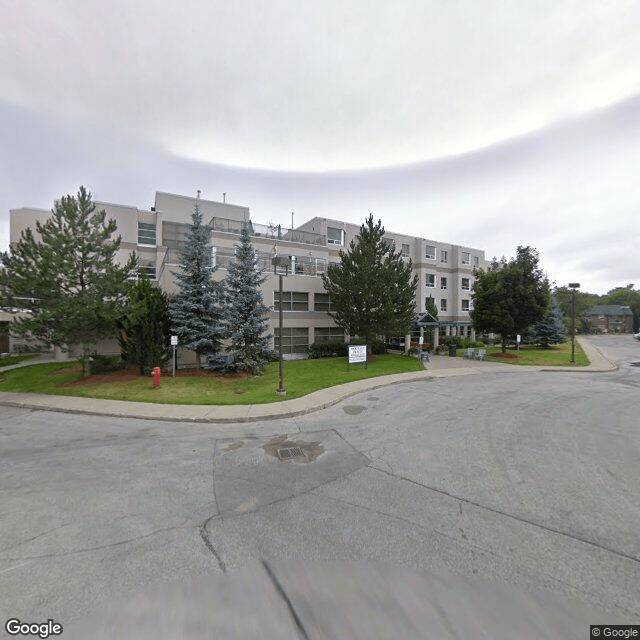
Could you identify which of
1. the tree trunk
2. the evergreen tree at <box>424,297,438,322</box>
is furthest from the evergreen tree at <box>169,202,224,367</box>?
the evergreen tree at <box>424,297,438,322</box>

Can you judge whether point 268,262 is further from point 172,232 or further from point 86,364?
point 172,232

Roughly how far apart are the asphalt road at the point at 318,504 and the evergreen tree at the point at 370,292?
39.7 ft

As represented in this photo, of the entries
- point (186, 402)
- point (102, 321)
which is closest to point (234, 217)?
point (102, 321)

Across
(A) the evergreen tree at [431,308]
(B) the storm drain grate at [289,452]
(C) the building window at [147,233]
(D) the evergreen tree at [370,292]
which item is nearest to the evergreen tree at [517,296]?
(A) the evergreen tree at [431,308]

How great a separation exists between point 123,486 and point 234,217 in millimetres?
30705

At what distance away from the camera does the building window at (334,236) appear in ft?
93.5

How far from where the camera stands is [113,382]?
13.5 metres

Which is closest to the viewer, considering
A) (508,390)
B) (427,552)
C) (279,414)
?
(427,552)

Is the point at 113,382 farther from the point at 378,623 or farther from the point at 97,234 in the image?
the point at 378,623

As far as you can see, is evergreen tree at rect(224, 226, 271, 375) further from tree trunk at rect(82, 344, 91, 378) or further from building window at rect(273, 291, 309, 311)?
tree trunk at rect(82, 344, 91, 378)

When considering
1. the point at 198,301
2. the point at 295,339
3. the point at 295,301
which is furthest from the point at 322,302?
the point at 198,301

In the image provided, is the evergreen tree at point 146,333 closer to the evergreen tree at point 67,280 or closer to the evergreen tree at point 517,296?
the evergreen tree at point 67,280

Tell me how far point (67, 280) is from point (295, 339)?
45.1ft

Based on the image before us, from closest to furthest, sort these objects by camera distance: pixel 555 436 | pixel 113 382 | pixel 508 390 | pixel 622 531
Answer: pixel 622 531
pixel 555 436
pixel 508 390
pixel 113 382
